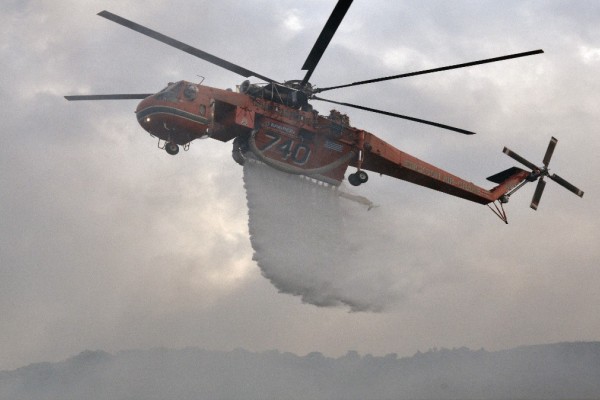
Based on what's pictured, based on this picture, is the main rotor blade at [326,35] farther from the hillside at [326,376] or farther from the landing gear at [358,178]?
the hillside at [326,376]

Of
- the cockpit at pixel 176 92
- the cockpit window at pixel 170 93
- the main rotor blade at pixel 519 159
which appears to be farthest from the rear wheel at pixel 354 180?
the main rotor blade at pixel 519 159

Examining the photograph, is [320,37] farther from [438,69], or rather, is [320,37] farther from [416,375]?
[416,375]

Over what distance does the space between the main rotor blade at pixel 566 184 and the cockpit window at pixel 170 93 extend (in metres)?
17.9

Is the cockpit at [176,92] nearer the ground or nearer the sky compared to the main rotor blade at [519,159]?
nearer the ground

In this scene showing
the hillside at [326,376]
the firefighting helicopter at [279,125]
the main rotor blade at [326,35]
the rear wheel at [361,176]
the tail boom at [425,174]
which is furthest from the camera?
the hillside at [326,376]

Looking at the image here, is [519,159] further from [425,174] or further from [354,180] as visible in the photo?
[354,180]

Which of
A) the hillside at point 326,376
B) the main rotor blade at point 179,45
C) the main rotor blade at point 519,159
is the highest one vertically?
the main rotor blade at point 519,159

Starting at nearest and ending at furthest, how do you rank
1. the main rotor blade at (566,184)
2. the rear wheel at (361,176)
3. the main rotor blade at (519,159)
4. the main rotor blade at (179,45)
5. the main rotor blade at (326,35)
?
the main rotor blade at (326,35) < the main rotor blade at (179,45) < the rear wheel at (361,176) < the main rotor blade at (519,159) < the main rotor blade at (566,184)

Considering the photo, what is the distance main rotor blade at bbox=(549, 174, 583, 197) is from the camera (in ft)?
99.9

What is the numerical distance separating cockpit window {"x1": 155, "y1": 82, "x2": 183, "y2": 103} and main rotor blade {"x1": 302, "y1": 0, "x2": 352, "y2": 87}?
454 cm

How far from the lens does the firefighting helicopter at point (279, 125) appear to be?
73.9 feet

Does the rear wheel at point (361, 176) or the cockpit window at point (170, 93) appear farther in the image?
the rear wheel at point (361, 176)

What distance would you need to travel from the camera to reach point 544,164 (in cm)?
3047

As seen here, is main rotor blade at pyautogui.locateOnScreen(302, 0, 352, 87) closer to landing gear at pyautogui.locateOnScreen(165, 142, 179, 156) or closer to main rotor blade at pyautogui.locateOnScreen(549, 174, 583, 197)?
landing gear at pyautogui.locateOnScreen(165, 142, 179, 156)
